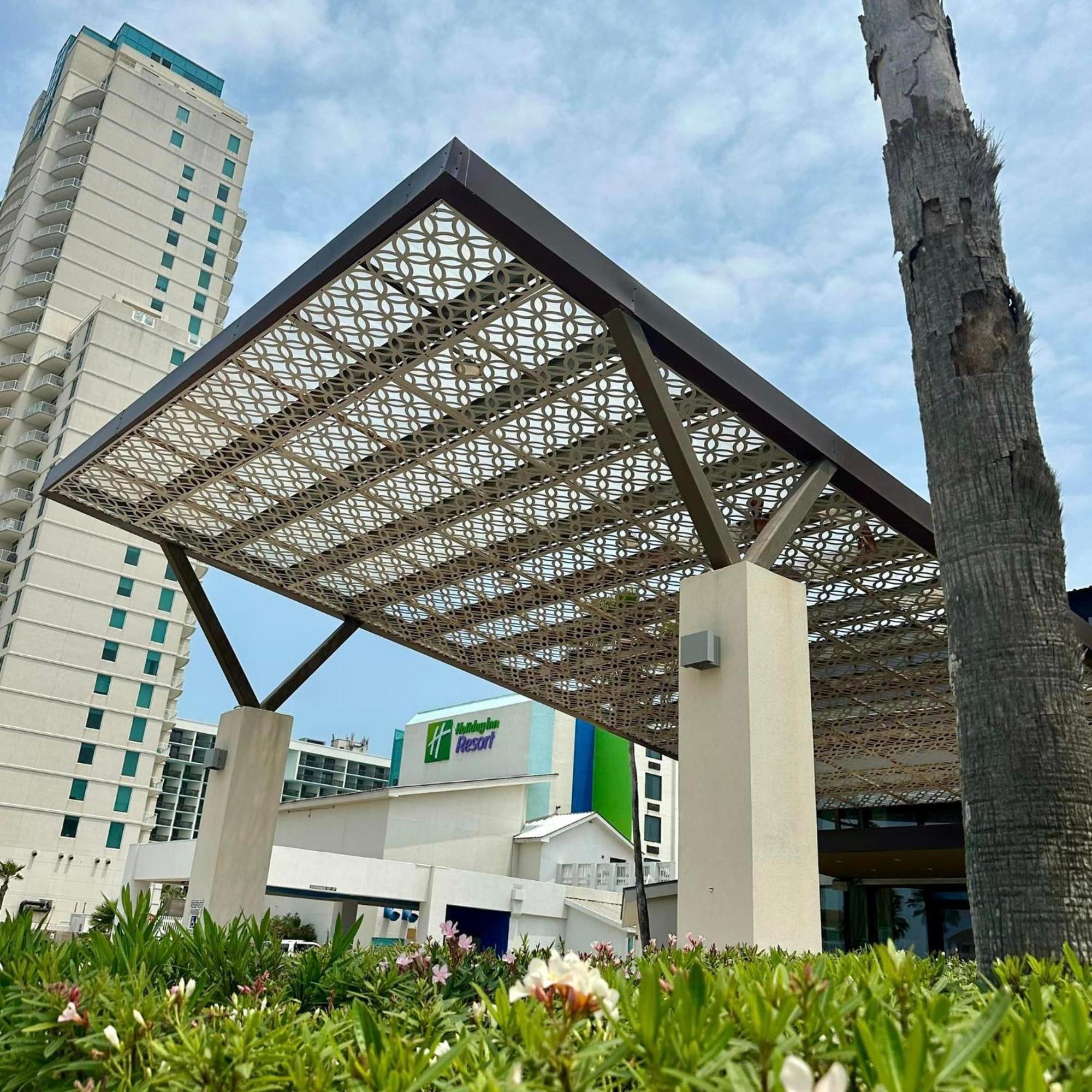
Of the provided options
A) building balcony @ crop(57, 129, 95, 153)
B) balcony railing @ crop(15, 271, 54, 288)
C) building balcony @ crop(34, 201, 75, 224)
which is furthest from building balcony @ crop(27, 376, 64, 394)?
building balcony @ crop(57, 129, 95, 153)

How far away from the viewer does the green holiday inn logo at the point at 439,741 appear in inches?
2034

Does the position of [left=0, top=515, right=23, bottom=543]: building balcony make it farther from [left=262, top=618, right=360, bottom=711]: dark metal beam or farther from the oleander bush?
the oleander bush

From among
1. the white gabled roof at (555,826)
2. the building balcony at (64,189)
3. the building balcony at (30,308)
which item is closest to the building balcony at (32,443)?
the building balcony at (30,308)

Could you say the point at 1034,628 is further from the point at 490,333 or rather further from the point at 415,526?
the point at 415,526

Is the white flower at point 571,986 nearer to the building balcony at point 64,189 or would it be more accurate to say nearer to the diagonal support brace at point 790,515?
the diagonal support brace at point 790,515

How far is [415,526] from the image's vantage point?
1292cm

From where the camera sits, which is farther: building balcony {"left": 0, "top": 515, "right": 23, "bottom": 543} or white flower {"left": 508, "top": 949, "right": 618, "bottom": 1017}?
building balcony {"left": 0, "top": 515, "right": 23, "bottom": 543}

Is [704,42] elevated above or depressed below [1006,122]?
above

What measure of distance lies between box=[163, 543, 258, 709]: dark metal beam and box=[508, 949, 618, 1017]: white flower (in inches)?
501

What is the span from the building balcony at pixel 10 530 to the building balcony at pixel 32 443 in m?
3.91

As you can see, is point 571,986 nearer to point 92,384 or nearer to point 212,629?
point 212,629

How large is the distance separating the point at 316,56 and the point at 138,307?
159ft

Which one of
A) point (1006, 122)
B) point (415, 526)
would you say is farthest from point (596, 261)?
point (415, 526)

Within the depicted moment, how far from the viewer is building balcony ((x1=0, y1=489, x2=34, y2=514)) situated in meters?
50.8
